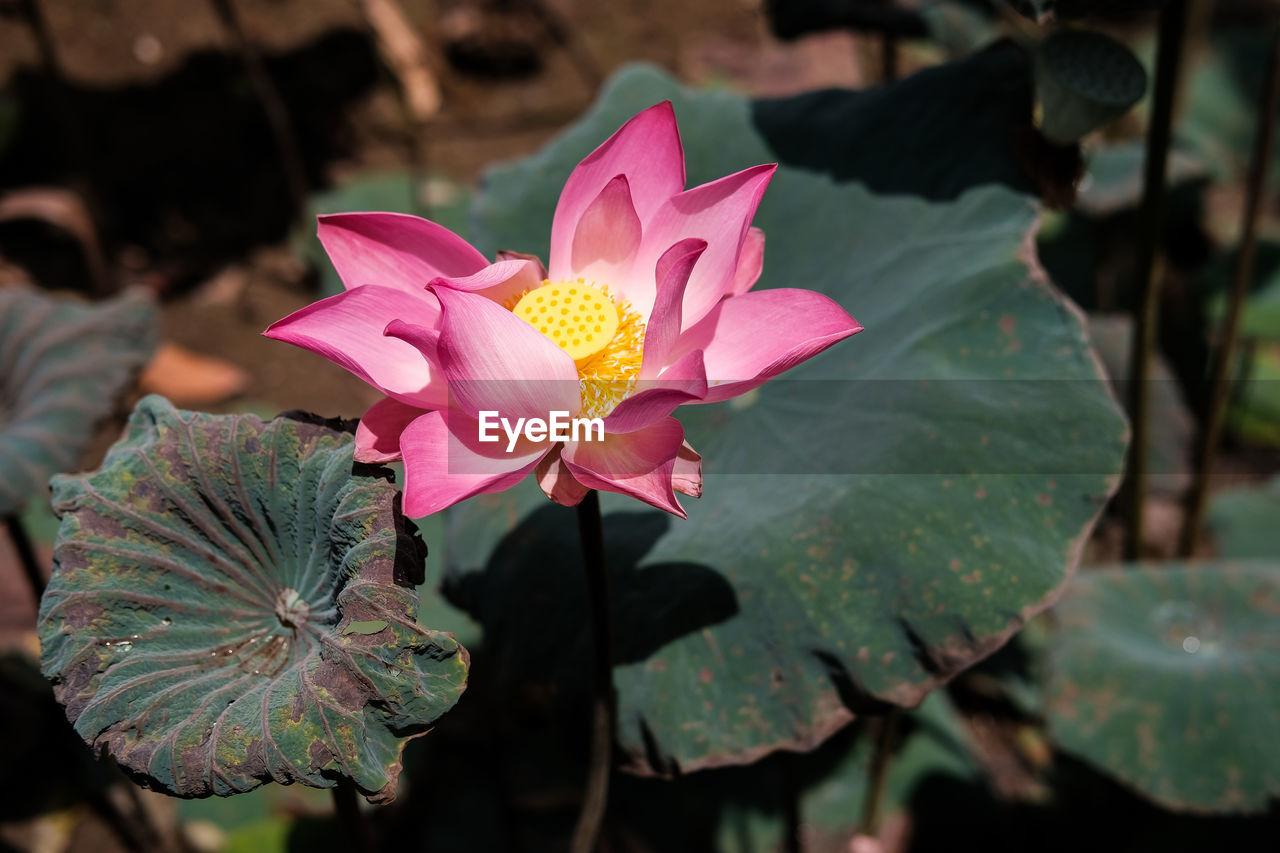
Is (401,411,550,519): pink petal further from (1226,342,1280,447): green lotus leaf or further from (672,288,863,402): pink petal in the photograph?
(1226,342,1280,447): green lotus leaf

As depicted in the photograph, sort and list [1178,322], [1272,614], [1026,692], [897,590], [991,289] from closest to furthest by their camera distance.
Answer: [897,590] → [991,289] → [1272,614] → [1026,692] → [1178,322]

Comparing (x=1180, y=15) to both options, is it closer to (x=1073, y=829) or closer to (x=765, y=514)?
(x=765, y=514)

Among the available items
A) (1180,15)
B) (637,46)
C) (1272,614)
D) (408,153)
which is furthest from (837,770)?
(637,46)

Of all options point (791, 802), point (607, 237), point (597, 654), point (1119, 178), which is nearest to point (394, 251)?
point (607, 237)

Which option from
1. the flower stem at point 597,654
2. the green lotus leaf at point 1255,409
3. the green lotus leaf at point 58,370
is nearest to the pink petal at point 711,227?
the flower stem at point 597,654

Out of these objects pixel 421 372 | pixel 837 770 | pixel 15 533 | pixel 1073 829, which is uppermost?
pixel 421 372

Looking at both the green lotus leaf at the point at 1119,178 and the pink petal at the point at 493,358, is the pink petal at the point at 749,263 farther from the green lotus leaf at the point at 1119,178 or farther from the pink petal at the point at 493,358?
the green lotus leaf at the point at 1119,178
